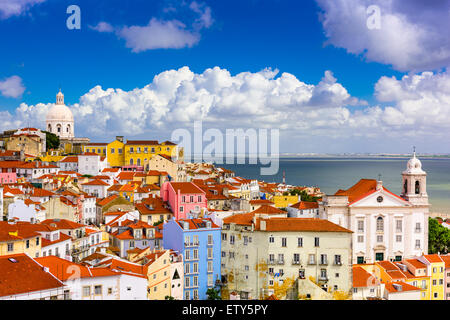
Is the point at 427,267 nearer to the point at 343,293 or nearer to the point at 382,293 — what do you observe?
the point at 382,293

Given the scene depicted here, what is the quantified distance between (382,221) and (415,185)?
3623 mm

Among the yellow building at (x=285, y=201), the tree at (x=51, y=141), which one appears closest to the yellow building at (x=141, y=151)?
the tree at (x=51, y=141)

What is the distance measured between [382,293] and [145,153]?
40376 millimetres

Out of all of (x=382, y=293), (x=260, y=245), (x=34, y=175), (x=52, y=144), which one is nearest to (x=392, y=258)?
(x=382, y=293)

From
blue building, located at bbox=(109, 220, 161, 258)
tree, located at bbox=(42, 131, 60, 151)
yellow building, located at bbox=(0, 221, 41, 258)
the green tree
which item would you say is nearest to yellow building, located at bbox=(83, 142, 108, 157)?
tree, located at bbox=(42, 131, 60, 151)

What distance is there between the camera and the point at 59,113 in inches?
2881

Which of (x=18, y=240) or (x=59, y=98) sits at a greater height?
(x=59, y=98)

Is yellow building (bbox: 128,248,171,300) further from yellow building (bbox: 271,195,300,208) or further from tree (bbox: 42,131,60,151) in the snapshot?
tree (bbox: 42,131,60,151)

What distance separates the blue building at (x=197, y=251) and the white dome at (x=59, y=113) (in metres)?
56.8

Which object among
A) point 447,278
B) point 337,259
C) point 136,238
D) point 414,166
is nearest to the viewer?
point 337,259

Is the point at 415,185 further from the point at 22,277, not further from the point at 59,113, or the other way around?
the point at 59,113

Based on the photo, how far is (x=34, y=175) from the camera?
45688 mm

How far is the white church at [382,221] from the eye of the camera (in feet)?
89.0

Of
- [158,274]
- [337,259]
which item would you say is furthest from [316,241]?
[158,274]
